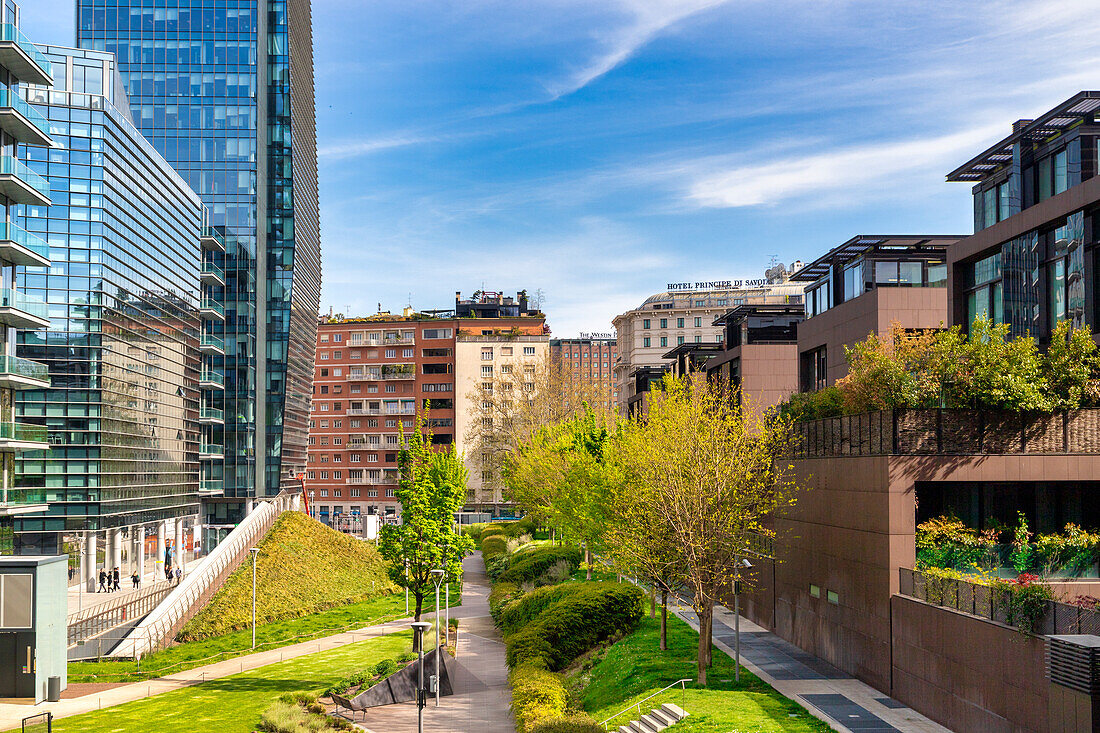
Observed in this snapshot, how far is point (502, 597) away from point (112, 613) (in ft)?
68.5

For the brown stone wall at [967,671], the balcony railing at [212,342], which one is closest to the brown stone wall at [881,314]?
the brown stone wall at [967,671]

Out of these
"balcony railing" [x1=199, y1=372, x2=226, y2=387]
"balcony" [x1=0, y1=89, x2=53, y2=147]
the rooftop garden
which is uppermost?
"balcony" [x1=0, y1=89, x2=53, y2=147]

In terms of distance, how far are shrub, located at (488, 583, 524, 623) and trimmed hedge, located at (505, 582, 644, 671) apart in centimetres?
888

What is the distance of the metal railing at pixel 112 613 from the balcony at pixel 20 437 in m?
8.44

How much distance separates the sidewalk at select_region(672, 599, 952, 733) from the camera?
2416 cm

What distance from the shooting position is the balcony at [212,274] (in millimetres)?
78125

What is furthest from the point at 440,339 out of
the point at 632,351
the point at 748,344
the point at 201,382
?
the point at 748,344

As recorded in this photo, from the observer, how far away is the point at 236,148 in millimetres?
80625

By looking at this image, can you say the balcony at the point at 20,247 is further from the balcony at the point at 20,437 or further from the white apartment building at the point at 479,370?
the white apartment building at the point at 479,370

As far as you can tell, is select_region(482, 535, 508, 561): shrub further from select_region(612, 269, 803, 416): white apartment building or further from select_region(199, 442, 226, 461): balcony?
select_region(612, 269, 803, 416): white apartment building

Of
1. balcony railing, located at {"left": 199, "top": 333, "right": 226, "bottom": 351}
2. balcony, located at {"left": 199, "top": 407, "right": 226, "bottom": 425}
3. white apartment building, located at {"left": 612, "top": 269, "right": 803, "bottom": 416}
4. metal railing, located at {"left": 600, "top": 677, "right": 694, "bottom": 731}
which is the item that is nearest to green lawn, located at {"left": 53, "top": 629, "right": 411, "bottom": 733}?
metal railing, located at {"left": 600, "top": 677, "right": 694, "bottom": 731}

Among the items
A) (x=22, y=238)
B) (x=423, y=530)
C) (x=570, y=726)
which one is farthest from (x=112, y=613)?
(x=570, y=726)

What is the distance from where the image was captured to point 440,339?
137625 mm

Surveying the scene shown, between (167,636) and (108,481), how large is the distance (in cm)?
1335
